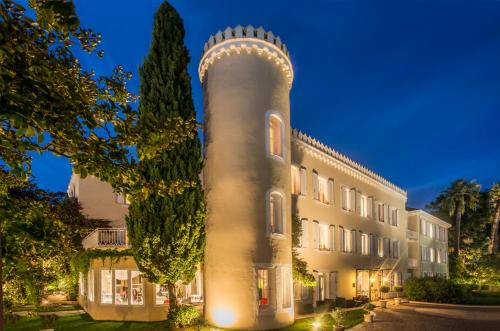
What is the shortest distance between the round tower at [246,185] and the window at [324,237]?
659 centimetres

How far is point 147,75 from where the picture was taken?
17.5m

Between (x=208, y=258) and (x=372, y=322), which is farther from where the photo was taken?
(x=372, y=322)

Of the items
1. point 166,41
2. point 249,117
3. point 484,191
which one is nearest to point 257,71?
point 249,117

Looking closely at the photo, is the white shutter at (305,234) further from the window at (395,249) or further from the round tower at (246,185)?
the window at (395,249)

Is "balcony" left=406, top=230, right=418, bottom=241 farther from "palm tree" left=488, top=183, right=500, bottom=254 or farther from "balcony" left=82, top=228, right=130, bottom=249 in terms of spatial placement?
"balcony" left=82, top=228, right=130, bottom=249

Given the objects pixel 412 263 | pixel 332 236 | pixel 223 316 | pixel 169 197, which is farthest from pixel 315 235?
pixel 412 263

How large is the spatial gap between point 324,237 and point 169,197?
43.0ft

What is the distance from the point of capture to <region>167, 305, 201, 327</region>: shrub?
16219mm

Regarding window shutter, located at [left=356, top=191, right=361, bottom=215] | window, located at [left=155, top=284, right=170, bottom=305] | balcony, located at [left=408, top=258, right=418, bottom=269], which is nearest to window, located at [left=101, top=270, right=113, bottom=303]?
window, located at [left=155, top=284, right=170, bottom=305]

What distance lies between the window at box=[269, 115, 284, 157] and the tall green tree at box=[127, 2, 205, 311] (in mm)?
4088

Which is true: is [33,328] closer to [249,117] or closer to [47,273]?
[47,273]

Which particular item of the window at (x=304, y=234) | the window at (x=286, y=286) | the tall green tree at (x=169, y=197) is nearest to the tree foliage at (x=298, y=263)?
the window at (x=304, y=234)

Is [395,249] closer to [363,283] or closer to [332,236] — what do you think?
[363,283]

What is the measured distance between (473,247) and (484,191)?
13.6 metres
